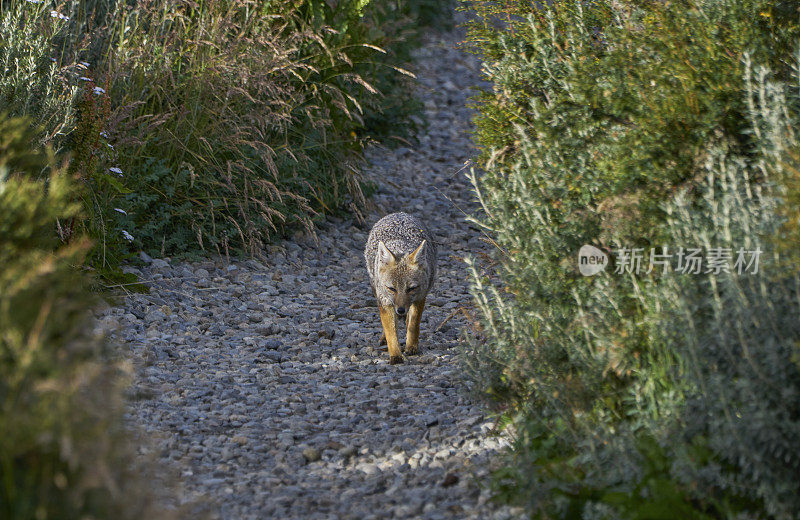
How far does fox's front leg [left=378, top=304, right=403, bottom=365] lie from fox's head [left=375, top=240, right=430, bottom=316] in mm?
67

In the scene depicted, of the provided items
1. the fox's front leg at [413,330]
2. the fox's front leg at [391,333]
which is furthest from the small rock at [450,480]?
the fox's front leg at [413,330]

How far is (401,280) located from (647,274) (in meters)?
2.75

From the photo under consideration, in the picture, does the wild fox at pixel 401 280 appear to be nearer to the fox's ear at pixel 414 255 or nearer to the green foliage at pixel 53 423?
the fox's ear at pixel 414 255

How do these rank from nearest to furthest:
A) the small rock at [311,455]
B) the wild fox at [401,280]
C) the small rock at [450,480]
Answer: the small rock at [450,480] < the small rock at [311,455] < the wild fox at [401,280]

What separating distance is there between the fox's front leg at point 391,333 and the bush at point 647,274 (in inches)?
56.3

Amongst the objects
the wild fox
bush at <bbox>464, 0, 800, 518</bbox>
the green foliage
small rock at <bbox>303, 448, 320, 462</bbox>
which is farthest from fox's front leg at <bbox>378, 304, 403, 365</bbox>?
the green foliage

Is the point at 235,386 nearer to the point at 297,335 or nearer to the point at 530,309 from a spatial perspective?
the point at 297,335

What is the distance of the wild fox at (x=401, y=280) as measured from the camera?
605 centimetres

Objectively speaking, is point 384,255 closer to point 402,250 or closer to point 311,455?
point 402,250

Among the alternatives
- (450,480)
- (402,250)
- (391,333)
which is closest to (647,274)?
(450,480)

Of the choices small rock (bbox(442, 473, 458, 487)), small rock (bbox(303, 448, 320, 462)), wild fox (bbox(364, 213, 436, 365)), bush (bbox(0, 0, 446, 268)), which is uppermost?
bush (bbox(0, 0, 446, 268))

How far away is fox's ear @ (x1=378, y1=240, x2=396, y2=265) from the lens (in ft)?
20.4

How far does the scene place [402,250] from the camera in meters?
6.47

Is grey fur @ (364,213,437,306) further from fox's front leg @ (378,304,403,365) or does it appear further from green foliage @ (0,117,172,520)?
green foliage @ (0,117,172,520)
